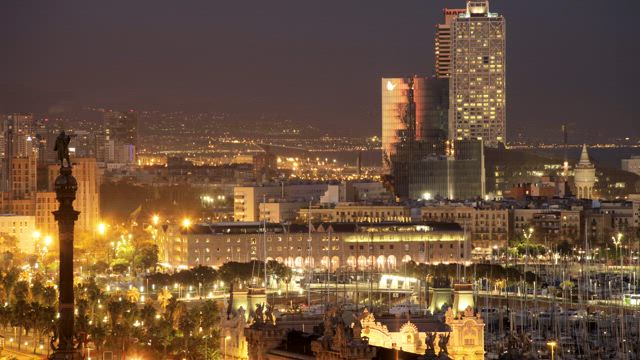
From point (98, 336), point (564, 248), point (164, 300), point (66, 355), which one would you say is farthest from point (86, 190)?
point (66, 355)

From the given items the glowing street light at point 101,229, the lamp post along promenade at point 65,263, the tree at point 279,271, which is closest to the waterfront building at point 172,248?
the glowing street light at point 101,229

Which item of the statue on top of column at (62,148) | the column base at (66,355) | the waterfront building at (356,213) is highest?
the statue on top of column at (62,148)

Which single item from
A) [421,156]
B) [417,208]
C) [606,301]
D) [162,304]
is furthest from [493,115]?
[162,304]

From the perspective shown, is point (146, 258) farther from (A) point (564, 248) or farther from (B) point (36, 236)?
(A) point (564, 248)

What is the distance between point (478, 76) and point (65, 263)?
146868 mm

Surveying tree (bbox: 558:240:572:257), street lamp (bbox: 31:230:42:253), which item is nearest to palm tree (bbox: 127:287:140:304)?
tree (bbox: 558:240:572:257)

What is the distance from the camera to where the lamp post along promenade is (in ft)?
91.0

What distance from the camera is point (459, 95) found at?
17238 cm

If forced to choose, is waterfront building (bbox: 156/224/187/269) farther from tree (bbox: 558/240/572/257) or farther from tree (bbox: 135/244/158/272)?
tree (bbox: 558/240/572/257)

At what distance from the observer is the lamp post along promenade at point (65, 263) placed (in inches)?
1093

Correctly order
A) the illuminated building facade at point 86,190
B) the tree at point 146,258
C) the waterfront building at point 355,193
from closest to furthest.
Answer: the tree at point 146,258 → the illuminated building facade at point 86,190 → the waterfront building at point 355,193

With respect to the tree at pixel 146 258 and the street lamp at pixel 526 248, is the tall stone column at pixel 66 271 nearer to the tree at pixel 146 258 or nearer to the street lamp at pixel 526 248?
the street lamp at pixel 526 248

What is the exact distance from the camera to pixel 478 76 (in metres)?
174

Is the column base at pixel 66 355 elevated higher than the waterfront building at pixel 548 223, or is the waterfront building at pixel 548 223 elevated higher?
the waterfront building at pixel 548 223
